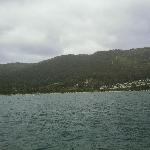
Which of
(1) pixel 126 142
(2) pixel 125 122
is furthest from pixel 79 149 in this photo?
(2) pixel 125 122

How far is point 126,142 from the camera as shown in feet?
169

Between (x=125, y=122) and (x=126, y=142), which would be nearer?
(x=126, y=142)

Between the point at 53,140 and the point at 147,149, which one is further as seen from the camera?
the point at 53,140

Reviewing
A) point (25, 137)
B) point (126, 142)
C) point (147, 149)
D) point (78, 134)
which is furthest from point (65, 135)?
point (147, 149)

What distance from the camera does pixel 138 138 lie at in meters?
53.8

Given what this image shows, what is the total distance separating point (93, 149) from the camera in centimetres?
4659

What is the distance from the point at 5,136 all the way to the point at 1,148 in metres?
11.4

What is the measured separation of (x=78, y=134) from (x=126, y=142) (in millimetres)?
11728

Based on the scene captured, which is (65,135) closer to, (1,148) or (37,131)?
(37,131)

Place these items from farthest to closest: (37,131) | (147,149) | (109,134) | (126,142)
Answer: (37,131) < (109,134) < (126,142) < (147,149)

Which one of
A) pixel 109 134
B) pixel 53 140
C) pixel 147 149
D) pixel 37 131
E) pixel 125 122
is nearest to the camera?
pixel 147 149

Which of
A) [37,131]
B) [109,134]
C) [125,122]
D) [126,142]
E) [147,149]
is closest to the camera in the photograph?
[147,149]

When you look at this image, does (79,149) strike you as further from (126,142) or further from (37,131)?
(37,131)

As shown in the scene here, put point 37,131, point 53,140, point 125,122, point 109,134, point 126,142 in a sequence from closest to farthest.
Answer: point 126,142
point 53,140
point 109,134
point 37,131
point 125,122
